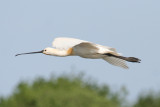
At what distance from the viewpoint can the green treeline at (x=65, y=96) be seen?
130ft

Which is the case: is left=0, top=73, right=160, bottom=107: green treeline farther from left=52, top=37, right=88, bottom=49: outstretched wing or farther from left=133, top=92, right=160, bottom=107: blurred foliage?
left=52, top=37, right=88, bottom=49: outstretched wing

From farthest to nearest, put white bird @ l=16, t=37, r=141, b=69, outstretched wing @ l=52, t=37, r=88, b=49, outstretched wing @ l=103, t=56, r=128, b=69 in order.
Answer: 1. outstretched wing @ l=103, t=56, r=128, b=69
2. white bird @ l=16, t=37, r=141, b=69
3. outstretched wing @ l=52, t=37, r=88, b=49

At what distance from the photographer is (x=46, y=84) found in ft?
147

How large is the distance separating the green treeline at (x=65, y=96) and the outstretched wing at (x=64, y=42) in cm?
1667

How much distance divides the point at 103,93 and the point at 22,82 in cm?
383

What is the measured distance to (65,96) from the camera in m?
40.8

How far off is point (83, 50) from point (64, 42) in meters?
0.54

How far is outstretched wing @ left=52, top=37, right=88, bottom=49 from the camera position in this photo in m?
20.8

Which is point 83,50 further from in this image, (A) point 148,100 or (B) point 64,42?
(A) point 148,100

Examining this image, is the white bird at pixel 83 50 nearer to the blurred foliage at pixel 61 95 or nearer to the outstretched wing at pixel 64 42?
the outstretched wing at pixel 64 42

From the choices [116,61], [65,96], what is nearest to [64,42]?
[116,61]

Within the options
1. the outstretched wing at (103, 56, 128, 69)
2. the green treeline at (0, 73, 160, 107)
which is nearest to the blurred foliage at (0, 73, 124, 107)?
the green treeline at (0, 73, 160, 107)

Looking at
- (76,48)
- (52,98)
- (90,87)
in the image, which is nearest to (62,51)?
(76,48)

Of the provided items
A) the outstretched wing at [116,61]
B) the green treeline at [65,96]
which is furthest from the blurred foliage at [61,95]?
the outstretched wing at [116,61]
